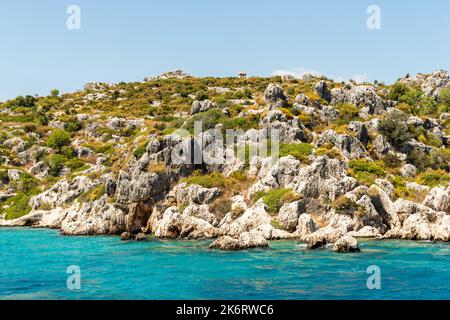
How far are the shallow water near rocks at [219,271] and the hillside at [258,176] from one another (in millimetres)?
3596

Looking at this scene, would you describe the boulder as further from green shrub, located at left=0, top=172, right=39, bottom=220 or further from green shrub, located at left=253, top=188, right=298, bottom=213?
green shrub, located at left=0, top=172, right=39, bottom=220

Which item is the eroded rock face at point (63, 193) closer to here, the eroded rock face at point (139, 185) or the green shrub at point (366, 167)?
the eroded rock face at point (139, 185)

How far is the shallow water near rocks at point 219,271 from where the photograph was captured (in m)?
25.7

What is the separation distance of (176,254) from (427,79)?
114m

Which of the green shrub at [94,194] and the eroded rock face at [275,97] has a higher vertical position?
the eroded rock face at [275,97]

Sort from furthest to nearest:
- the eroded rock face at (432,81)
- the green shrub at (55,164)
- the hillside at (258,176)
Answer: the eroded rock face at (432,81)
the green shrub at (55,164)
the hillside at (258,176)

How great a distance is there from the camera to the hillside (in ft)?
158

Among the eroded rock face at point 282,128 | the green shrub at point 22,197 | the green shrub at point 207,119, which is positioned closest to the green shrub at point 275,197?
A: the eroded rock face at point 282,128

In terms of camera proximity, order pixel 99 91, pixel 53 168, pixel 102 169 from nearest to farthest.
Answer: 1. pixel 102 169
2. pixel 53 168
3. pixel 99 91

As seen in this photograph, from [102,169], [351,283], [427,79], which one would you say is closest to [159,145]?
[102,169]

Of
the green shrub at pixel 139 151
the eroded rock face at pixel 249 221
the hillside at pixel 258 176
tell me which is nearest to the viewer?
the eroded rock face at pixel 249 221

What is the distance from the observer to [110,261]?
36188 millimetres

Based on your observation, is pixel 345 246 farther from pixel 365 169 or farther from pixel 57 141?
pixel 57 141

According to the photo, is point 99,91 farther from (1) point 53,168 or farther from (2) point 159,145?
(2) point 159,145
